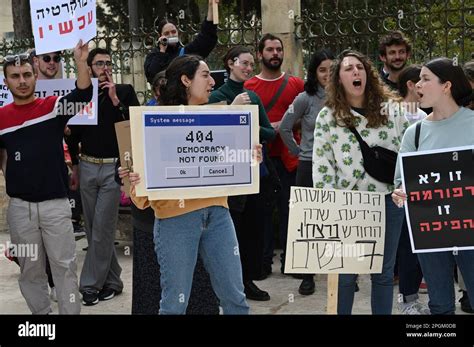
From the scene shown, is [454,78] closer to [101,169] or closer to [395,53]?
[395,53]

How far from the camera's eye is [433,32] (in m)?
8.38

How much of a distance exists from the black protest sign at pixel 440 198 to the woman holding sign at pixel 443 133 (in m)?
0.07

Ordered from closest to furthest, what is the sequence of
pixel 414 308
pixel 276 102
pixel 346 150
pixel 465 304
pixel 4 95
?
pixel 346 150
pixel 414 308
pixel 465 304
pixel 276 102
pixel 4 95

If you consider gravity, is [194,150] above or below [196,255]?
above

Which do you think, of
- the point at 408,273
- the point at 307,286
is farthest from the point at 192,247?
the point at 307,286

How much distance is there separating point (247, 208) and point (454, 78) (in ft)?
8.54

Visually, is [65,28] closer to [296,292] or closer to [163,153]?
[163,153]

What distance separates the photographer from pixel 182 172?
482 centimetres

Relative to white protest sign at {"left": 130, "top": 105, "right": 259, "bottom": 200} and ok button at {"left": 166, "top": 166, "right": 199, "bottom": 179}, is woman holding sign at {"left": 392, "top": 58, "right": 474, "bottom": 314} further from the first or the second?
ok button at {"left": 166, "top": 166, "right": 199, "bottom": 179}

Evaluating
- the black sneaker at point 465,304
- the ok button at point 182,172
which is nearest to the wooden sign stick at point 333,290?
the ok button at point 182,172

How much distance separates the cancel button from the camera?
16.0 feet

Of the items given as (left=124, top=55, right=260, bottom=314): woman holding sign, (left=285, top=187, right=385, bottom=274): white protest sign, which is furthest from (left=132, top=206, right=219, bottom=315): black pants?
(left=285, top=187, right=385, bottom=274): white protest sign
